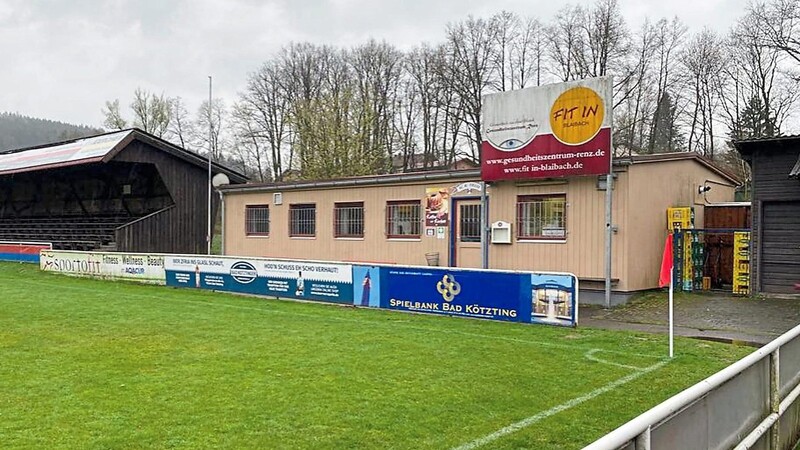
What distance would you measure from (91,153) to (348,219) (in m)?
12.5

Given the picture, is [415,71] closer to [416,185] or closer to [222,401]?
[416,185]

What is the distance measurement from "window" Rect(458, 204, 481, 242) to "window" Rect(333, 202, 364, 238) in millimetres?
3613

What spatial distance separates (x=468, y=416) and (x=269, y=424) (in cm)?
187

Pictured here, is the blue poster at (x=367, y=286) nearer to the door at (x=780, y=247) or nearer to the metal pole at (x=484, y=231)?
the metal pole at (x=484, y=231)

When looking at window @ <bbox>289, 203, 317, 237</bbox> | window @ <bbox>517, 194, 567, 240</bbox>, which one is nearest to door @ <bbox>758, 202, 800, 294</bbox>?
window @ <bbox>517, 194, 567, 240</bbox>

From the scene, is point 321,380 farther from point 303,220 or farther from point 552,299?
point 303,220

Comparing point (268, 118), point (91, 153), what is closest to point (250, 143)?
point (268, 118)

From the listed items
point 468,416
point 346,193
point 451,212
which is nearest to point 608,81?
point 451,212

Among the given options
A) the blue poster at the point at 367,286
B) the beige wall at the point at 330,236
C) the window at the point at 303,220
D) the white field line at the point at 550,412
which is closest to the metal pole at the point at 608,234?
the beige wall at the point at 330,236

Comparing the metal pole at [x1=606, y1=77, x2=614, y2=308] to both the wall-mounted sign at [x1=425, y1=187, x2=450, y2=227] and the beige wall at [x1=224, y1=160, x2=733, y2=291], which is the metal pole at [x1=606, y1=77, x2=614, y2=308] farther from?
the wall-mounted sign at [x1=425, y1=187, x2=450, y2=227]

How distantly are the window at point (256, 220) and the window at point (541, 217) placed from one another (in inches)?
403

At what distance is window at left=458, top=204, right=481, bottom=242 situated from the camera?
1789cm

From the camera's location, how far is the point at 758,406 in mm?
4754

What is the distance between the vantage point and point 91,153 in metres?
26.7
